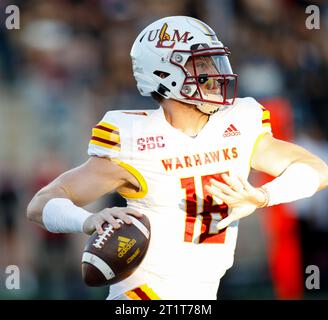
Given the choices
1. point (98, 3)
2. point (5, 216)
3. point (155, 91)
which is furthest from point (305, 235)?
point (155, 91)

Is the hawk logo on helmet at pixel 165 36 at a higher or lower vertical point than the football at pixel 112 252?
higher

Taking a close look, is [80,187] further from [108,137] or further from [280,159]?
[280,159]

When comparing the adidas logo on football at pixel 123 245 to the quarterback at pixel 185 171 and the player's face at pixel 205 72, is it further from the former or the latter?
the player's face at pixel 205 72

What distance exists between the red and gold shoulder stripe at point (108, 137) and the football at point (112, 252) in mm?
444

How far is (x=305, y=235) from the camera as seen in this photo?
8.66 m

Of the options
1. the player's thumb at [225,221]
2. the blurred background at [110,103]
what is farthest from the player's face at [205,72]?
the blurred background at [110,103]

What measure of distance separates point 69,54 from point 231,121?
17.7 feet

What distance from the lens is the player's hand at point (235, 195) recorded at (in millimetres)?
4086

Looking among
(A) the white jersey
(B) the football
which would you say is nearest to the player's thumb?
(A) the white jersey

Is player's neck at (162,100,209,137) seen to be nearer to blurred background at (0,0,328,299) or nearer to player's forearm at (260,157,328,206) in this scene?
player's forearm at (260,157,328,206)

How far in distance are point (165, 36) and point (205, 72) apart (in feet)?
0.91

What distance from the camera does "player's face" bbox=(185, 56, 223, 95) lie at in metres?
4.45
